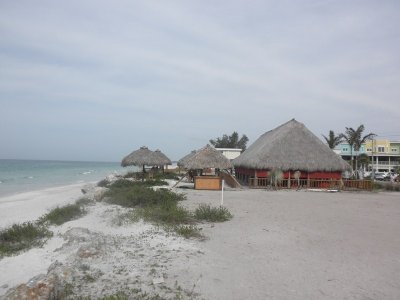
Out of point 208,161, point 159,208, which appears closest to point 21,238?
point 159,208

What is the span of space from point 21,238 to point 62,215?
3.03 m

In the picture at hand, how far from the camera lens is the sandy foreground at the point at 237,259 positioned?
5992 millimetres

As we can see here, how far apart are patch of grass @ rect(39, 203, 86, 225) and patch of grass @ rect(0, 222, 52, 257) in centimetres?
157

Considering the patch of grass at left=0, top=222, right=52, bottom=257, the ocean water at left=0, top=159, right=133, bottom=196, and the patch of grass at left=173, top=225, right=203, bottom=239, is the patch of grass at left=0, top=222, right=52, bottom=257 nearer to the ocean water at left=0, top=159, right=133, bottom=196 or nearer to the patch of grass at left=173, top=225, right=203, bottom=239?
the patch of grass at left=173, top=225, right=203, bottom=239

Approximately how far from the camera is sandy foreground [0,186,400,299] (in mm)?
5992

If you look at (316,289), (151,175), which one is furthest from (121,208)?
(151,175)

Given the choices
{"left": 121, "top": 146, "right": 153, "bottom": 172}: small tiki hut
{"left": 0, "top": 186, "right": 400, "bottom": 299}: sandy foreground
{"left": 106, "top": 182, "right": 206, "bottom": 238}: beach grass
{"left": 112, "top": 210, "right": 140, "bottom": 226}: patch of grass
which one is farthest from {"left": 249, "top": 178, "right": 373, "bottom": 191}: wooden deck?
{"left": 112, "top": 210, "right": 140, "bottom": 226}: patch of grass

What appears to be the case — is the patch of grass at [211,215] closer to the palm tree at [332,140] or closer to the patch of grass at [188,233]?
the patch of grass at [188,233]

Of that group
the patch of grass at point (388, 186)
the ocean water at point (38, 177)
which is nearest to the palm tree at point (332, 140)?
the patch of grass at point (388, 186)

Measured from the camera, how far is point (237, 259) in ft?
24.7

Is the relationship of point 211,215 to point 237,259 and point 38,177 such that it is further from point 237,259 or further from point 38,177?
point 38,177

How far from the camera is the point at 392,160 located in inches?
2247

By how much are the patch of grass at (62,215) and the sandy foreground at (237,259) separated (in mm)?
661

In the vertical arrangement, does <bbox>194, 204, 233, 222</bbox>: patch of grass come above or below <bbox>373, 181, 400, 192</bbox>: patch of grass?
below
